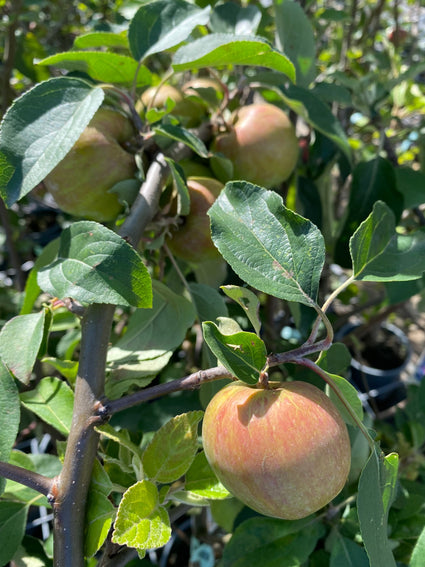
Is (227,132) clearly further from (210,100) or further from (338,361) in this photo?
(338,361)

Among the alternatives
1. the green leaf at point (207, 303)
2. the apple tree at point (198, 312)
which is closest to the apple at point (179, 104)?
the apple tree at point (198, 312)

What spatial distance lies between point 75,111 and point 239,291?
0.80ft

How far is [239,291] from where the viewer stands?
0.38 meters

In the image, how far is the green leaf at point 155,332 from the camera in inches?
19.1

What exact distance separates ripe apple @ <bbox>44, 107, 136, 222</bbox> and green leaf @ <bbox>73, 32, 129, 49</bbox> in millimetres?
78

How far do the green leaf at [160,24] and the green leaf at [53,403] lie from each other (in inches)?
14.0

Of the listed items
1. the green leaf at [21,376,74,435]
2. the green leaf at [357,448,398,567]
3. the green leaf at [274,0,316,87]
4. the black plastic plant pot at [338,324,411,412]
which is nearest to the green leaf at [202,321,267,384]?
the green leaf at [357,448,398,567]

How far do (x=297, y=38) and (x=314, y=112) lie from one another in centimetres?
15

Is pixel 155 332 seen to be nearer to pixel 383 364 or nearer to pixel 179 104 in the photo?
pixel 179 104

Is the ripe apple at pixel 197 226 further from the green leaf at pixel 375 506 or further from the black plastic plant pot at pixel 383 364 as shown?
the black plastic plant pot at pixel 383 364

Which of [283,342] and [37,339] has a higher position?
[37,339]

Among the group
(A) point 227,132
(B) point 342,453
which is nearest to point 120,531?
(B) point 342,453

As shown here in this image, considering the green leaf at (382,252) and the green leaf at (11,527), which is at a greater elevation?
the green leaf at (382,252)

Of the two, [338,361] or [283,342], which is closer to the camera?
[338,361]
